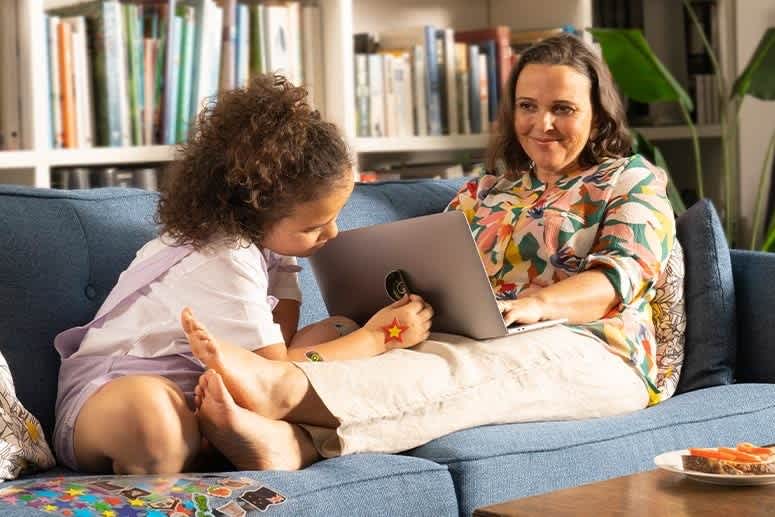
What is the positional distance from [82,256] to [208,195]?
0.99 feet

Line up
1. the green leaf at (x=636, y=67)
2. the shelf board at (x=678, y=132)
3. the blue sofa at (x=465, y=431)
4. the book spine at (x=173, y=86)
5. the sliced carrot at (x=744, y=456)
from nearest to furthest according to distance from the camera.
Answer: the sliced carrot at (x=744, y=456) < the blue sofa at (x=465, y=431) < the book spine at (x=173, y=86) < the green leaf at (x=636, y=67) < the shelf board at (x=678, y=132)

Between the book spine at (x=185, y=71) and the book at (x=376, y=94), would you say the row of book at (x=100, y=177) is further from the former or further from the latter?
the book at (x=376, y=94)

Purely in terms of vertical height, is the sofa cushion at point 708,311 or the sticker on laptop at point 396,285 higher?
the sticker on laptop at point 396,285

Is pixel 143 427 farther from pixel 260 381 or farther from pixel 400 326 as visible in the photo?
pixel 400 326

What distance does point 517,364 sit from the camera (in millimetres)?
1934

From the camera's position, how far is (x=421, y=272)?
197cm

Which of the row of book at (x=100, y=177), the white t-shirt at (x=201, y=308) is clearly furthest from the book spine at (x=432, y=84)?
the white t-shirt at (x=201, y=308)

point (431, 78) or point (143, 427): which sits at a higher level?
point (431, 78)

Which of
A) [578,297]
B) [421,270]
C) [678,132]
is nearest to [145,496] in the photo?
[421,270]

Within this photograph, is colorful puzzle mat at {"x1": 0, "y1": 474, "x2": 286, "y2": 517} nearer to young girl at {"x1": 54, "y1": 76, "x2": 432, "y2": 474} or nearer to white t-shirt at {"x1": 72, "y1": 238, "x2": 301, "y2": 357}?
young girl at {"x1": 54, "y1": 76, "x2": 432, "y2": 474}

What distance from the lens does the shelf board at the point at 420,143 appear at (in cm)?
326

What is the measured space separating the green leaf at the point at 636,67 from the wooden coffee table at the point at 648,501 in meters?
2.14

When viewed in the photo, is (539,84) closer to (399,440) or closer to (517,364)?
(517,364)

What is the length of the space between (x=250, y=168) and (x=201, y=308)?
207 mm
